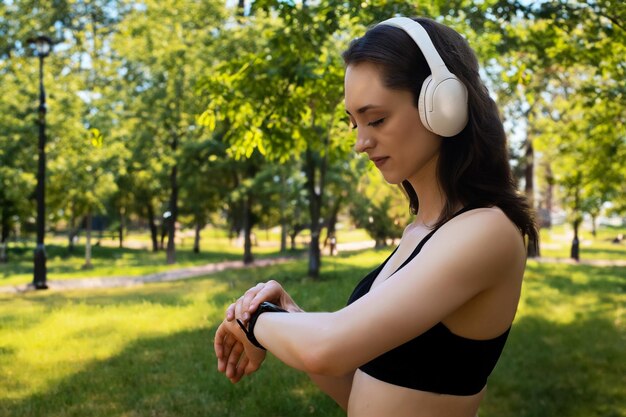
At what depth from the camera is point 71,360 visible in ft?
25.3

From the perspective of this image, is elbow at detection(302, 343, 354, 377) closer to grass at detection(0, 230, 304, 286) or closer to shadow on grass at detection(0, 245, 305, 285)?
grass at detection(0, 230, 304, 286)

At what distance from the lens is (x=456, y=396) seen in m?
1.62

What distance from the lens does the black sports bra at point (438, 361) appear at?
5.05ft

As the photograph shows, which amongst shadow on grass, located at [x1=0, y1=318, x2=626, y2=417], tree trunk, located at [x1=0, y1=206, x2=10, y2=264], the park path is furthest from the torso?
tree trunk, located at [x1=0, y1=206, x2=10, y2=264]

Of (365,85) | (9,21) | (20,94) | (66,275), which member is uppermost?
(9,21)

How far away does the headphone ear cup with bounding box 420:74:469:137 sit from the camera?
1.54m

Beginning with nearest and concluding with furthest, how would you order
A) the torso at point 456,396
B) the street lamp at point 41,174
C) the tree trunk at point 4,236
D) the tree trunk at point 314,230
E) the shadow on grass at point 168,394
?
the torso at point 456,396
the shadow on grass at point 168,394
the street lamp at point 41,174
the tree trunk at point 314,230
the tree trunk at point 4,236

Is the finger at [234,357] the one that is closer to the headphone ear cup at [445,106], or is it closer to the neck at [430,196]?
the neck at [430,196]

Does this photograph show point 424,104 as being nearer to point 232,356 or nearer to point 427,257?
point 427,257

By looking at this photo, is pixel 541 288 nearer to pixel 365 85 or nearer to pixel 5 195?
pixel 365 85

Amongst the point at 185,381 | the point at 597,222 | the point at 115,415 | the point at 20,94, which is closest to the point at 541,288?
the point at 185,381

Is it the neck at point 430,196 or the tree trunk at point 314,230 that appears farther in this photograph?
the tree trunk at point 314,230

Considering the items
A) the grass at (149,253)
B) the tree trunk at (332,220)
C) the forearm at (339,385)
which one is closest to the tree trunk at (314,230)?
the grass at (149,253)

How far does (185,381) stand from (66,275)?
17472mm
